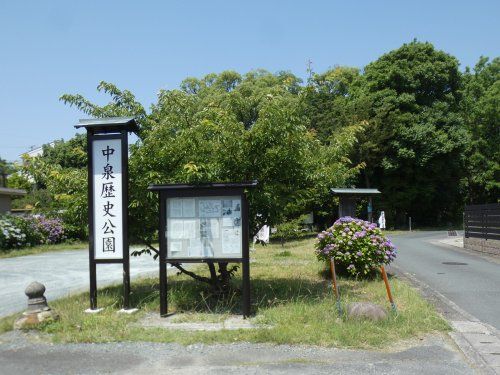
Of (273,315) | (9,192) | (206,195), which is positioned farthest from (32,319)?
(9,192)

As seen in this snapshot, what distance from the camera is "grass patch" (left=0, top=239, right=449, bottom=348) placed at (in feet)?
21.3

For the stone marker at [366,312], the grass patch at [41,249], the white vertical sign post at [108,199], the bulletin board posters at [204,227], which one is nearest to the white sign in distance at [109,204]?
the white vertical sign post at [108,199]

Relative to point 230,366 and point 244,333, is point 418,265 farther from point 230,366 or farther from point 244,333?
point 230,366

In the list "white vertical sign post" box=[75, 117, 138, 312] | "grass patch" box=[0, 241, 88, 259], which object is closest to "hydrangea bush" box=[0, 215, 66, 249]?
"grass patch" box=[0, 241, 88, 259]

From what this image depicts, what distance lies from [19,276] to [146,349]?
377 inches

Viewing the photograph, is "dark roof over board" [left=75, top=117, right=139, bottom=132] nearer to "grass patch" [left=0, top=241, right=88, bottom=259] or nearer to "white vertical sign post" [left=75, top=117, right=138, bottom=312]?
"white vertical sign post" [left=75, top=117, right=138, bottom=312]

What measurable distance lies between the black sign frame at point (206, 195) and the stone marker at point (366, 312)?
1551 millimetres

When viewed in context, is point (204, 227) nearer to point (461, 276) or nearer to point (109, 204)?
point (109, 204)

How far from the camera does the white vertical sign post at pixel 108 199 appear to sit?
8.14m

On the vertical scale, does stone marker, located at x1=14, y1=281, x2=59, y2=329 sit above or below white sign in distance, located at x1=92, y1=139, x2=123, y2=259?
below

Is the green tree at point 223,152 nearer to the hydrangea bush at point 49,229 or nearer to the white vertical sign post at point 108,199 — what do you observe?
the white vertical sign post at point 108,199

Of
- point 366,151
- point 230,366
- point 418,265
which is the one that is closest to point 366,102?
point 366,151

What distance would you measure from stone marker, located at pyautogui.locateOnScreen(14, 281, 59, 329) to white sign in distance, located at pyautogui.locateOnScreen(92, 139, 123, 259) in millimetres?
1065

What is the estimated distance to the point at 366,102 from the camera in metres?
38.4
